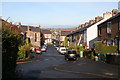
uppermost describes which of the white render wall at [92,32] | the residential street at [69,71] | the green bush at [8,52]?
the white render wall at [92,32]

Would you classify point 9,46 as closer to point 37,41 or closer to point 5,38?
point 5,38

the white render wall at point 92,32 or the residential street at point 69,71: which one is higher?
the white render wall at point 92,32

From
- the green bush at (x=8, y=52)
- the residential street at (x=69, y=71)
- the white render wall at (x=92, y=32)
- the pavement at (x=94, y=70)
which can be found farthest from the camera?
the white render wall at (x=92, y=32)

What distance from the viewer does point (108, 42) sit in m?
32.6

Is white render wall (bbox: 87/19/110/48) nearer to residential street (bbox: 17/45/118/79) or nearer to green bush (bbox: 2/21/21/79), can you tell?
residential street (bbox: 17/45/118/79)

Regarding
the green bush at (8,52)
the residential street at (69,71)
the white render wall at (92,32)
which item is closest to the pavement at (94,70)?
the residential street at (69,71)

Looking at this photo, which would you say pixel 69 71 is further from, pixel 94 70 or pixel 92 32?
pixel 92 32

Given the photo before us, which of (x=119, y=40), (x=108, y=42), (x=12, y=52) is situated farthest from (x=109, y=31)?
(x=12, y=52)

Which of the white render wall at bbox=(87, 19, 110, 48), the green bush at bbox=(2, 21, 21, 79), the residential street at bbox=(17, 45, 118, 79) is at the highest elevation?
the white render wall at bbox=(87, 19, 110, 48)

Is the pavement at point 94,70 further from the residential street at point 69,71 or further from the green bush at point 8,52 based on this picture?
the green bush at point 8,52

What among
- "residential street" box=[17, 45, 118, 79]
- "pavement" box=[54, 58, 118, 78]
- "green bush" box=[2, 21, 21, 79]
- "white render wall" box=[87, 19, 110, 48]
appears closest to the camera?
"green bush" box=[2, 21, 21, 79]

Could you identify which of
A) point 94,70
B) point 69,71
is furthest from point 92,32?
point 69,71

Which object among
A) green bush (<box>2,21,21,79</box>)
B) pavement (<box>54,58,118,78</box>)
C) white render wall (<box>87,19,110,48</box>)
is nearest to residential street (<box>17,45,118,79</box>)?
pavement (<box>54,58,118,78</box>)

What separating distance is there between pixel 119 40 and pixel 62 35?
279 feet
